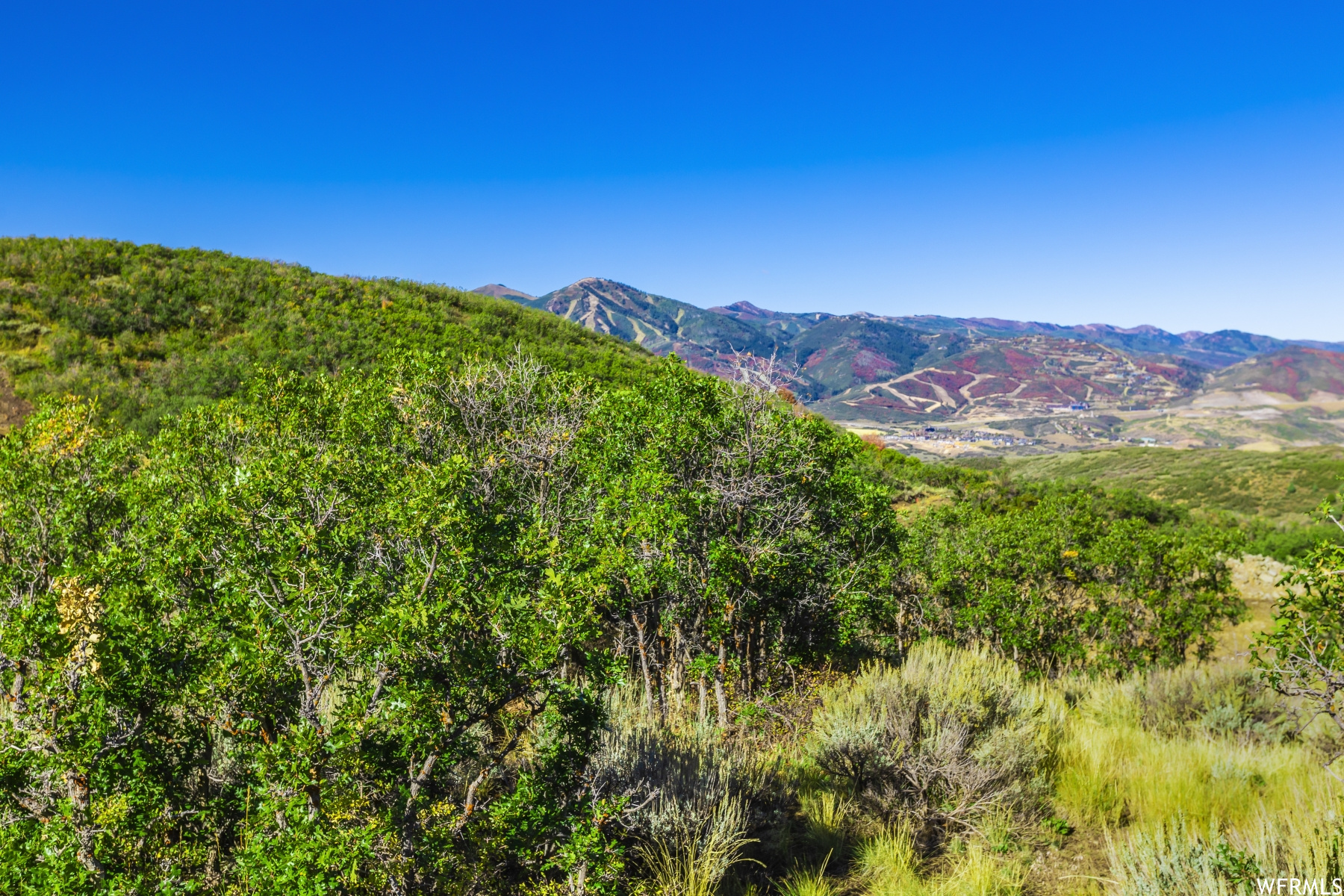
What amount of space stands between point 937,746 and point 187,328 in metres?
35.4

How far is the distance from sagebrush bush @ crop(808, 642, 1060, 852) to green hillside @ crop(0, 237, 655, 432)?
18646 mm

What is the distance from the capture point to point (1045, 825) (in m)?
5.73

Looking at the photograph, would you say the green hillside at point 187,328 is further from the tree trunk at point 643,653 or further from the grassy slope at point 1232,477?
the grassy slope at point 1232,477

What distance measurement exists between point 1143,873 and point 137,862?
20.5ft

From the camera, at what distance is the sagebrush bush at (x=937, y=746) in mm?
5742

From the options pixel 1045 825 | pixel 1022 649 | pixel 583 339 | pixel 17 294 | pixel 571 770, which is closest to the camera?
pixel 571 770

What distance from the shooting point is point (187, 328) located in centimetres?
2912

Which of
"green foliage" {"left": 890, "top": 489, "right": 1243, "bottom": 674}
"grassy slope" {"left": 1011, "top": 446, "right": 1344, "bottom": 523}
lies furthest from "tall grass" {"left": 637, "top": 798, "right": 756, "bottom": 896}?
"grassy slope" {"left": 1011, "top": 446, "right": 1344, "bottom": 523}

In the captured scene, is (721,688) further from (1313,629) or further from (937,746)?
(1313,629)

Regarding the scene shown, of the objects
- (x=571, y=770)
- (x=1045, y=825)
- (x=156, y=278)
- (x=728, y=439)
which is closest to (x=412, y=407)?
(x=728, y=439)

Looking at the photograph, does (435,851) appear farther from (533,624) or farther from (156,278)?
(156,278)

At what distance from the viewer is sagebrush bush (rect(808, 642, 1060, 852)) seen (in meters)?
5.74

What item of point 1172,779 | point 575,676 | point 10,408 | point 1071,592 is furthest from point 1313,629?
point 10,408

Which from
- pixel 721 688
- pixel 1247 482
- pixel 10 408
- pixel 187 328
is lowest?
pixel 1247 482
